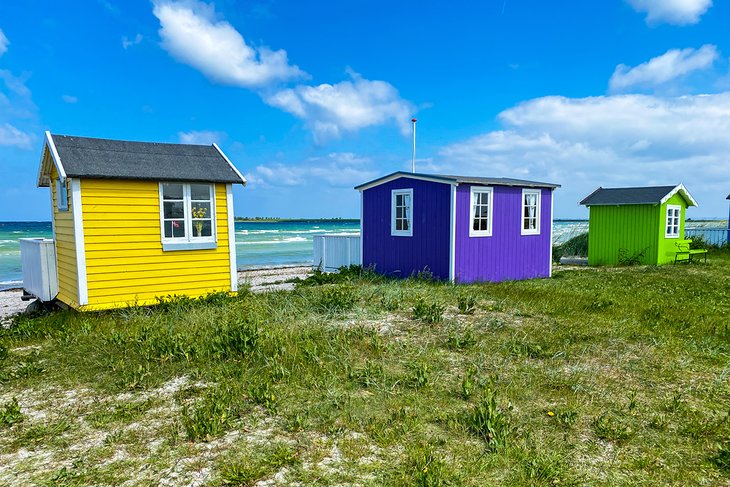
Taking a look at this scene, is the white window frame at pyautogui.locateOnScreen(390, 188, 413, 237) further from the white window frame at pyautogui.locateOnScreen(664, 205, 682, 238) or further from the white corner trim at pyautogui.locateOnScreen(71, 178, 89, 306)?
the white window frame at pyautogui.locateOnScreen(664, 205, 682, 238)

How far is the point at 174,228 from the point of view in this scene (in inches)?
401

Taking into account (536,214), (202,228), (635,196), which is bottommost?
(202,228)

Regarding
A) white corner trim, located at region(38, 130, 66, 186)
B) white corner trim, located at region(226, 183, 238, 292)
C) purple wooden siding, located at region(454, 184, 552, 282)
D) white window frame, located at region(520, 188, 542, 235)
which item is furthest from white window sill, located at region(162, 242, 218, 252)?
white window frame, located at region(520, 188, 542, 235)

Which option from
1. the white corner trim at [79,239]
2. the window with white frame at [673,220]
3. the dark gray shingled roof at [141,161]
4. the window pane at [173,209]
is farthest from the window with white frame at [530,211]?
the white corner trim at [79,239]

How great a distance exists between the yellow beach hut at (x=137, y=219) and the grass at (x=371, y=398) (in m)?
1.62

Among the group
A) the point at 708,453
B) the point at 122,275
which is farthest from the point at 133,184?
the point at 708,453

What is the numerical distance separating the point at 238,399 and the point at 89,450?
4.24 ft

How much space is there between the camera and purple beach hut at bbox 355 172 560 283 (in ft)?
41.1

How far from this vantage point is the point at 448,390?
15.8 ft

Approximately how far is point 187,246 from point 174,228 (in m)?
0.48

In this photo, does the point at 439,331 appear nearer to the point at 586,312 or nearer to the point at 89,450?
the point at 586,312

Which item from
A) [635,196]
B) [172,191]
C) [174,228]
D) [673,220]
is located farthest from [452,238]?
[673,220]

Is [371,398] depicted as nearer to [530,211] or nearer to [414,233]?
[414,233]

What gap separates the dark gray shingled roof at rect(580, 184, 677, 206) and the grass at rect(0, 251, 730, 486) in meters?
11.6
